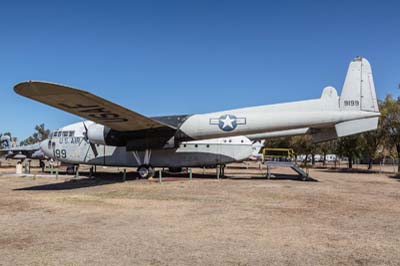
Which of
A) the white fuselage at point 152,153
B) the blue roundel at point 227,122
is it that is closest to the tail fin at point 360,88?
the blue roundel at point 227,122

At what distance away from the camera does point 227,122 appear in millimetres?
19438

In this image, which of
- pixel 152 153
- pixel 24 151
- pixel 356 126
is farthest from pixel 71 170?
pixel 356 126

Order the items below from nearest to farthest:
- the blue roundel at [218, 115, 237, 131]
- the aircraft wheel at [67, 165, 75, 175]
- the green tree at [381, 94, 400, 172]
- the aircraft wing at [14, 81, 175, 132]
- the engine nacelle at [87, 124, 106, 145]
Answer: the aircraft wing at [14, 81, 175, 132] → the blue roundel at [218, 115, 237, 131] → the engine nacelle at [87, 124, 106, 145] → the aircraft wheel at [67, 165, 75, 175] → the green tree at [381, 94, 400, 172]

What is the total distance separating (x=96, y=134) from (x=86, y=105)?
576cm

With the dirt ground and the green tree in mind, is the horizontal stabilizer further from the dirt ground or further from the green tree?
the green tree

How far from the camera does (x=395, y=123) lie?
105 feet

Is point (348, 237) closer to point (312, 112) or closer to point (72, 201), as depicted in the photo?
point (72, 201)

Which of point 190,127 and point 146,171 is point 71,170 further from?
point 190,127

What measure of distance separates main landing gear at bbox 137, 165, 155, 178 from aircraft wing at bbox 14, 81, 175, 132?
2369mm

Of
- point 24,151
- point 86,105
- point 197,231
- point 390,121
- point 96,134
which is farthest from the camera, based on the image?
point 24,151

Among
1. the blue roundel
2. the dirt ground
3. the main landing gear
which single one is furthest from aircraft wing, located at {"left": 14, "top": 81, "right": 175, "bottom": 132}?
the dirt ground

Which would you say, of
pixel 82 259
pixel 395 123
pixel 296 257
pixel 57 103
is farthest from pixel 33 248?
pixel 395 123

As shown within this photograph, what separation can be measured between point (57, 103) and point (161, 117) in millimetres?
6928

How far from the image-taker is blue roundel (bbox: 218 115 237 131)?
19344 millimetres
